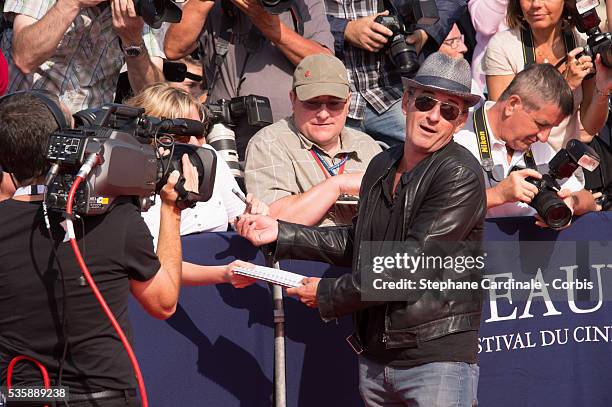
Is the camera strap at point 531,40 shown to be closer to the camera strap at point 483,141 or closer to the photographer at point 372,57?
the photographer at point 372,57

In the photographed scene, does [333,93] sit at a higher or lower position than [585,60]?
→ lower

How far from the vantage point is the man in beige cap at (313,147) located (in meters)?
5.83

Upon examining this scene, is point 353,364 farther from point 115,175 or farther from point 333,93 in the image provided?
point 115,175

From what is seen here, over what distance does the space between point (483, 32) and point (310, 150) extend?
82.8 inches

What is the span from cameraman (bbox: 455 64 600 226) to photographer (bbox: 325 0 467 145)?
0.71 metres

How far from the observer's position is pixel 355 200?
18.6 feet

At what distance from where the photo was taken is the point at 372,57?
7.03 meters

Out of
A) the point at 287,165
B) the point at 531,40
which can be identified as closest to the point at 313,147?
the point at 287,165

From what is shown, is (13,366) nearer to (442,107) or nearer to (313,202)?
(442,107)

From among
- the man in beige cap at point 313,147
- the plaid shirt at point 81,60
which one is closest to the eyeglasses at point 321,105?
the man in beige cap at point 313,147

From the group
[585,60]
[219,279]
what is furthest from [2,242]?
[585,60]

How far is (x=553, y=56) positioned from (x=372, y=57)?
49.2 inches

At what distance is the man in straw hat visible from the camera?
14.7 ft

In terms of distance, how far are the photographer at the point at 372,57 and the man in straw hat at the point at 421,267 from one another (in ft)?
6.57
